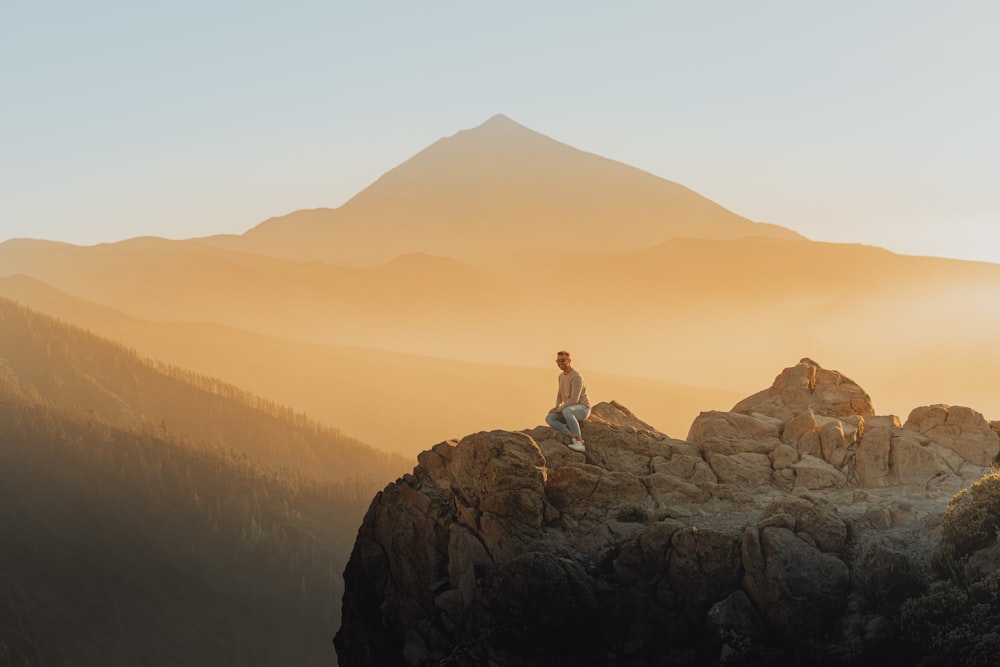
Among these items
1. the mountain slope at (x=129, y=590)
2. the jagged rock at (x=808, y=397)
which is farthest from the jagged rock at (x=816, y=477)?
the mountain slope at (x=129, y=590)

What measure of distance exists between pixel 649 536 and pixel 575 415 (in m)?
5.42

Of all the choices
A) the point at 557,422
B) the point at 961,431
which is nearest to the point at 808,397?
the point at 961,431

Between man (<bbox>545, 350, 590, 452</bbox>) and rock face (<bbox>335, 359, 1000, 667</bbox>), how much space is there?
1.98 ft

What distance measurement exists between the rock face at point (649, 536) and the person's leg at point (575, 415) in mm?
845

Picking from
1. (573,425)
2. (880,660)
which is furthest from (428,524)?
(880,660)

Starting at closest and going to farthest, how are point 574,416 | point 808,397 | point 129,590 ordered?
point 574,416 → point 808,397 → point 129,590

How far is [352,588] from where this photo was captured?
33.5 metres

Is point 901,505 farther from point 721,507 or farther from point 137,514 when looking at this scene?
point 137,514

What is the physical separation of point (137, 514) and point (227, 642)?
37.4 meters

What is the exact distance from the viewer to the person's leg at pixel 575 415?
3247 centimetres

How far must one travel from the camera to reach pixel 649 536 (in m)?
28.2

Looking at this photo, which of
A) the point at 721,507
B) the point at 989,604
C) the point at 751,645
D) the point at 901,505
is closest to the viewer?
the point at 989,604

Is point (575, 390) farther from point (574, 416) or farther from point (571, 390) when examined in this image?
point (574, 416)

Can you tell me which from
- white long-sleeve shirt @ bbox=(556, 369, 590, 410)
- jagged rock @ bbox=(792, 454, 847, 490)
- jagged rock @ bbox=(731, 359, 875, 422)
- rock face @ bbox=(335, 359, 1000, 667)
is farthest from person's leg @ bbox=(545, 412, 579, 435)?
jagged rock @ bbox=(731, 359, 875, 422)
